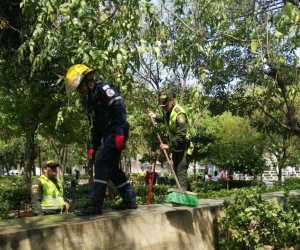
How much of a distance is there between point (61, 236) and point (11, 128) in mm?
14147

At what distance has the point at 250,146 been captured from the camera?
27.0 m

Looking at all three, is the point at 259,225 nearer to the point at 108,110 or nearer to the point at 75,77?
the point at 108,110

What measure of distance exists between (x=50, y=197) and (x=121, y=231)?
6.17ft

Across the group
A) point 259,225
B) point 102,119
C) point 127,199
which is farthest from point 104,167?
point 259,225

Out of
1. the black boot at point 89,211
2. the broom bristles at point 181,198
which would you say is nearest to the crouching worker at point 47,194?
the black boot at point 89,211

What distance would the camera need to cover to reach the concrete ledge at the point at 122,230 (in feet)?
12.7

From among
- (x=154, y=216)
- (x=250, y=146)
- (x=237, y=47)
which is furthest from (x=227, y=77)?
(x=250, y=146)

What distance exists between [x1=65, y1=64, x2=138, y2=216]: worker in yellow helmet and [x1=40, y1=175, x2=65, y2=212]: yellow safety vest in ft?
4.31

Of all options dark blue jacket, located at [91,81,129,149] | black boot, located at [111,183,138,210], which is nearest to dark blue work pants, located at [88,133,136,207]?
dark blue jacket, located at [91,81,129,149]

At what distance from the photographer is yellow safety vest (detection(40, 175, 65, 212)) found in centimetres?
605

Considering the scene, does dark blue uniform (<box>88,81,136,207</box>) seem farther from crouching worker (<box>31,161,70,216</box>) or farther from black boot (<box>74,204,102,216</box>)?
crouching worker (<box>31,161,70,216</box>)

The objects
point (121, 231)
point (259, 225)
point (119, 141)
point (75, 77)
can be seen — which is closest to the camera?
point (121, 231)

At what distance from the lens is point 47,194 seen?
6.08 meters

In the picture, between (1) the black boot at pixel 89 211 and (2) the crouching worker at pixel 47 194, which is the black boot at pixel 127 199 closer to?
(1) the black boot at pixel 89 211
